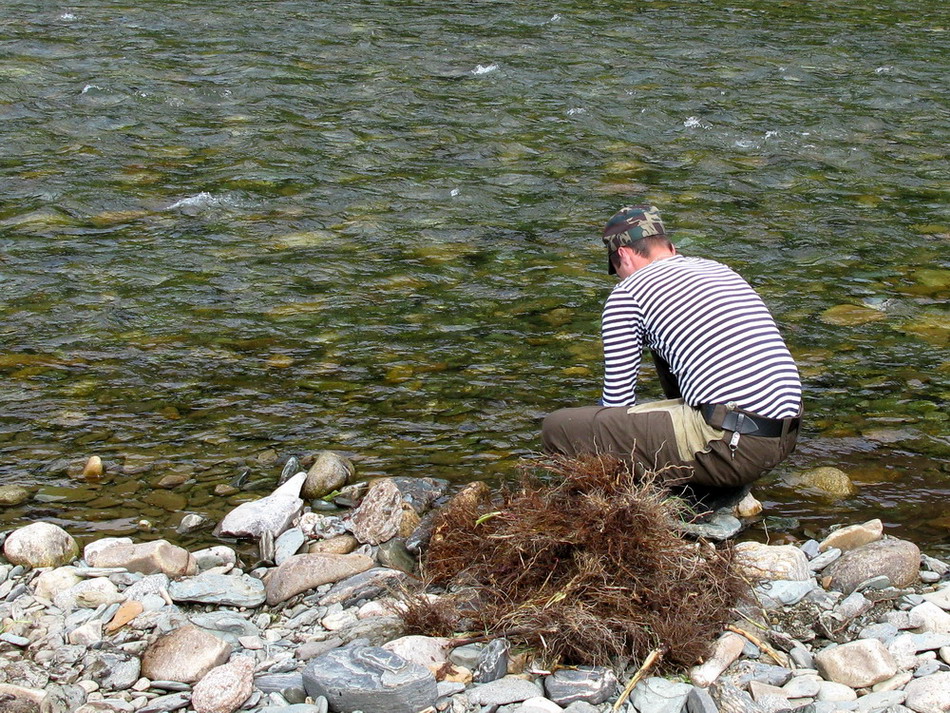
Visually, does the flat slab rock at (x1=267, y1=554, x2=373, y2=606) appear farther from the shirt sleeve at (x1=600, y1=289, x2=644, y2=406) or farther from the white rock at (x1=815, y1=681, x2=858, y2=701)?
the white rock at (x1=815, y1=681, x2=858, y2=701)

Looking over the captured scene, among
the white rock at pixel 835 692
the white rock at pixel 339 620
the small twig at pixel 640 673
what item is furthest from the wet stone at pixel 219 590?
the white rock at pixel 835 692

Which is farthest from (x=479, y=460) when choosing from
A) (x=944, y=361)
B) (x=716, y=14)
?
(x=716, y=14)

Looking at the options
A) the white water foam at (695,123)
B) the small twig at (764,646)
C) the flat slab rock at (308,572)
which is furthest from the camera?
the white water foam at (695,123)

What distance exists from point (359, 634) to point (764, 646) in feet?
5.47

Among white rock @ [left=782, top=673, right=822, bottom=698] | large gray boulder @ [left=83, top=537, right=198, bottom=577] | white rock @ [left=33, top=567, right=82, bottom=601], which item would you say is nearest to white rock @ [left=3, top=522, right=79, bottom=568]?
large gray boulder @ [left=83, top=537, right=198, bottom=577]

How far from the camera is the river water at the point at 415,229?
24.3 feet

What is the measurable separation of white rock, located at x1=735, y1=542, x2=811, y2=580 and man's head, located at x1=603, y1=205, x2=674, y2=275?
1.60 meters

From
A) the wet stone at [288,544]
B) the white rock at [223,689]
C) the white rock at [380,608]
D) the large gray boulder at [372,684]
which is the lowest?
the wet stone at [288,544]

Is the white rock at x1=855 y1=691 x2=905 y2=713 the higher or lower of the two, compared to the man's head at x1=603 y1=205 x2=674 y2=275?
lower

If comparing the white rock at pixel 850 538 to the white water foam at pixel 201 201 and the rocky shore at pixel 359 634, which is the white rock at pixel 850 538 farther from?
the white water foam at pixel 201 201

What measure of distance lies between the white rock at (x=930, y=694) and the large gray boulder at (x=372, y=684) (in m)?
1.77

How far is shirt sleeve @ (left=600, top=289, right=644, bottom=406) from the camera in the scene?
6.12 meters

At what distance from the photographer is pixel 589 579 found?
16.1 ft

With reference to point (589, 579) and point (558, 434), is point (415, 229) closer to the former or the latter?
point (558, 434)
